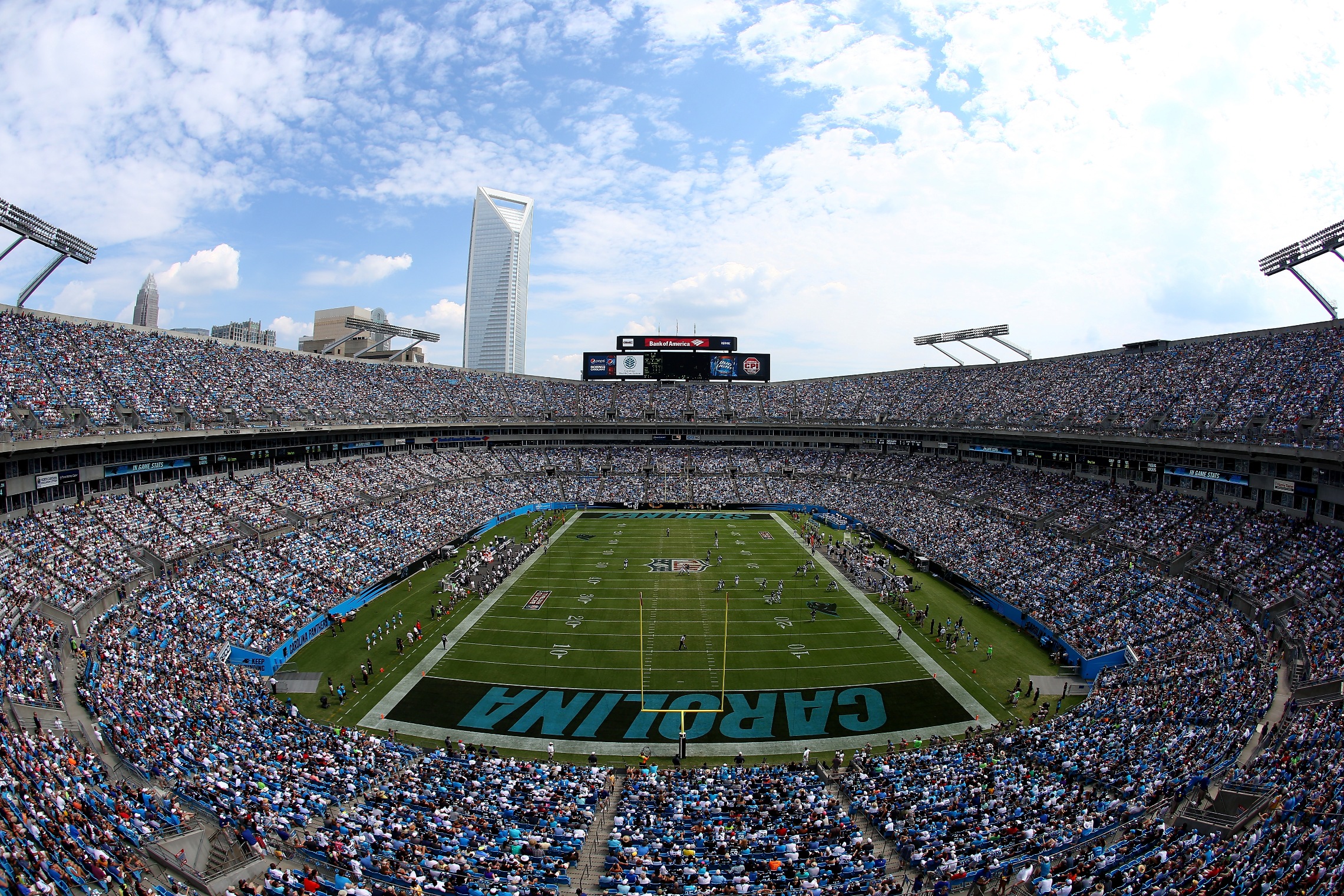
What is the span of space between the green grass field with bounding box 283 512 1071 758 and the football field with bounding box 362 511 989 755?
84mm

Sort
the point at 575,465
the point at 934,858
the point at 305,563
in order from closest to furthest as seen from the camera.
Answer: the point at 934,858 → the point at 305,563 → the point at 575,465

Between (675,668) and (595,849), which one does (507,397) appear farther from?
(595,849)

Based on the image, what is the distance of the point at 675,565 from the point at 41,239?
1709 inches

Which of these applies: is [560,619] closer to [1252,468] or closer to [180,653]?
[180,653]

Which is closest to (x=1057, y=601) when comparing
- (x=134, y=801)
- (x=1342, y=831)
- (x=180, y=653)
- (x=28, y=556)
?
(x=1342, y=831)

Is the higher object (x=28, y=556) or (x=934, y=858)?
(x=28, y=556)

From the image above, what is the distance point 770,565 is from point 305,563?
2891 centimetres

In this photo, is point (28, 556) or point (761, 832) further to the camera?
point (28, 556)

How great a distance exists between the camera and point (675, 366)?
7762 cm

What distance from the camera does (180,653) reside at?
23.1 m

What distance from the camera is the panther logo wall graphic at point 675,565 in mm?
41531

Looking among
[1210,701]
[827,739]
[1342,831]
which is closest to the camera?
[1342,831]

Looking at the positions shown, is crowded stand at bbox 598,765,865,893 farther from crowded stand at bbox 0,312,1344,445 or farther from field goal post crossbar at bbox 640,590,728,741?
crowded stand at bbox 0,312,1344,445

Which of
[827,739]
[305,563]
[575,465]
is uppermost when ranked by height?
[575,465]
